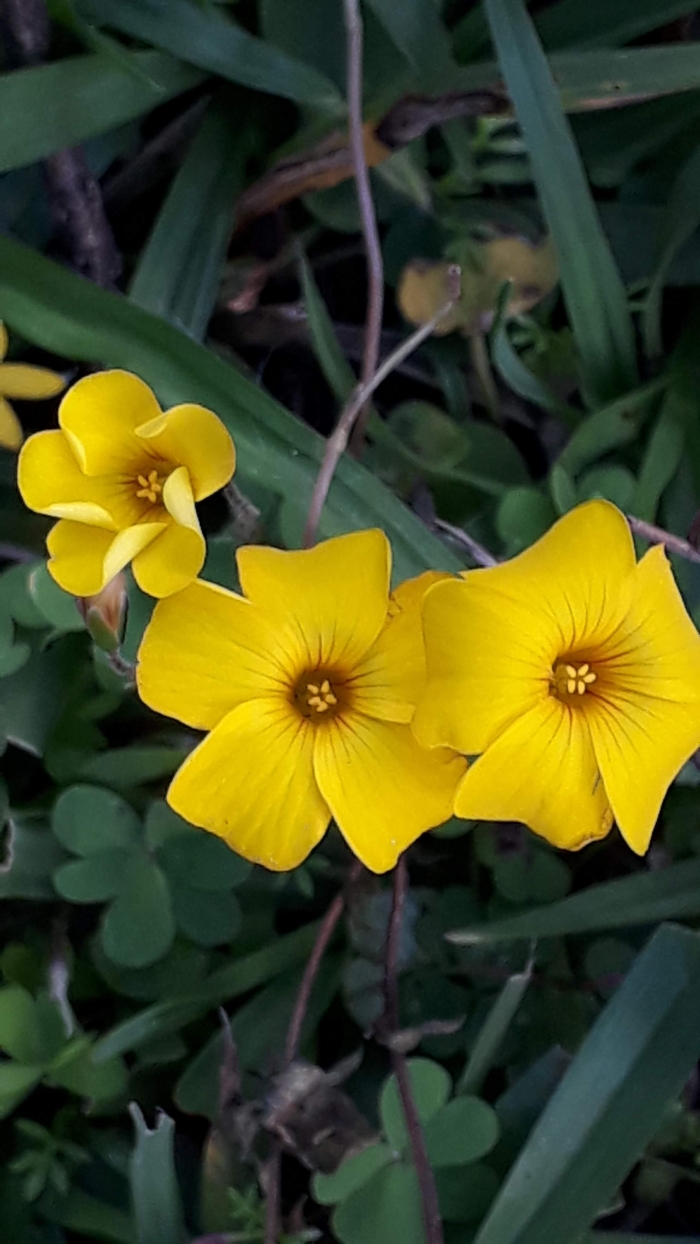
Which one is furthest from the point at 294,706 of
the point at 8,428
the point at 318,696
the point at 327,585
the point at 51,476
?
the point at 8,428

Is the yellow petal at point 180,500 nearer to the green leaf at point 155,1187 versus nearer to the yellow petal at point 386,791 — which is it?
the yellow petal at point 386,791

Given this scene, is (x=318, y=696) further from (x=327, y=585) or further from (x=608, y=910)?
(x=608, y=910)

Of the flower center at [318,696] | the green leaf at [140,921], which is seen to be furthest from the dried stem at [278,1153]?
the flower center at [318,696]

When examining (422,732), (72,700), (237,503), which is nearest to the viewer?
(422,732)

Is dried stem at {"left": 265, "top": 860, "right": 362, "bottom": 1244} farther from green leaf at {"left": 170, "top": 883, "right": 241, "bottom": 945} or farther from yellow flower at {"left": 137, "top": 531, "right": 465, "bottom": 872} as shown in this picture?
yellow flower at {"left": 137, "top": 531, "right": 465, "bottom": 872}

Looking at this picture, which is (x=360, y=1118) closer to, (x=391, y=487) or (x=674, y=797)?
(x=674, y=797)

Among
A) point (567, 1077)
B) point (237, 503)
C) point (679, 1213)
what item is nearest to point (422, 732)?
point (237, 503)
